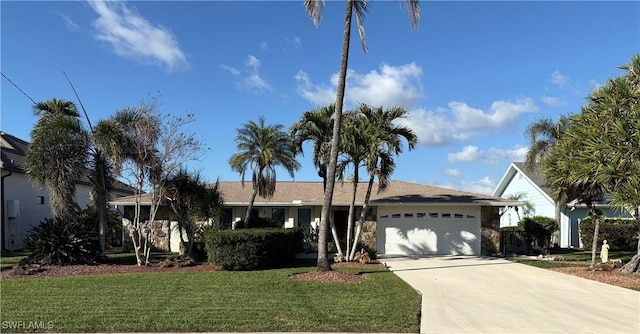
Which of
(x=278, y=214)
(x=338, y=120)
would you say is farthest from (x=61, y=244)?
(x=278, y=214)

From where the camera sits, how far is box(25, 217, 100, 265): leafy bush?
1463 centimetres

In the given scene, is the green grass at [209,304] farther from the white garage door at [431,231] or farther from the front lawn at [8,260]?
the white garage door at [431,231]

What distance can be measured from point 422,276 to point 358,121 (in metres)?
5.70

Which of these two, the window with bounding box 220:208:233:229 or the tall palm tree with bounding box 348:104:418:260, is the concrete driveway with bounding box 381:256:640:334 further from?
the window with bounding box 220:208:233:229

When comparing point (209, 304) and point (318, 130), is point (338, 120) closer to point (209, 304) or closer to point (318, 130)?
point (318, 130)

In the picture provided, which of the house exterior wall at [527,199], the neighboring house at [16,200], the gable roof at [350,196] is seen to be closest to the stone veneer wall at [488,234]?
the gable roof at [350,196]

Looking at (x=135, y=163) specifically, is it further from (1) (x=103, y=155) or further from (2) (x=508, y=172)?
(2) (x=508, y=172)

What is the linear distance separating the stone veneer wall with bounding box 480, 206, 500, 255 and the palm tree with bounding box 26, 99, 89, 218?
16.5 meters

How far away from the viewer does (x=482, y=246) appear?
21.1 metres

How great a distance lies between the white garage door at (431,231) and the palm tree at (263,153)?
17.0 ft

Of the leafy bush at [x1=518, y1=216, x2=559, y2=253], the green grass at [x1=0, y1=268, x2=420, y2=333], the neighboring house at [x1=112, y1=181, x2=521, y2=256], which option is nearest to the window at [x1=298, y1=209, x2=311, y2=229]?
the neighboring house at [x1=112, y1=181, x2=521, y2=256]

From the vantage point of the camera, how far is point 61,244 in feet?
48.5

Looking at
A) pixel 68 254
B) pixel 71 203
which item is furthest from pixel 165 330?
pixel 71 203

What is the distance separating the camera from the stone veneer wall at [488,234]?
21.1 meters
